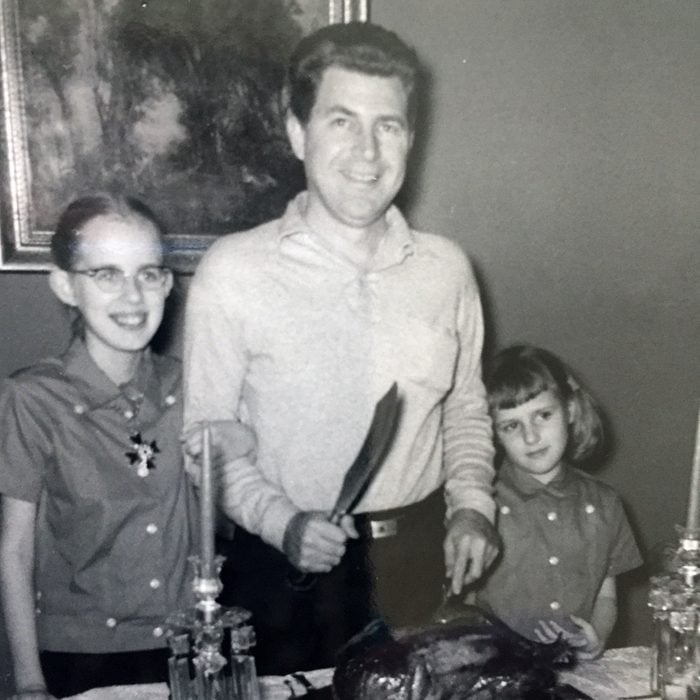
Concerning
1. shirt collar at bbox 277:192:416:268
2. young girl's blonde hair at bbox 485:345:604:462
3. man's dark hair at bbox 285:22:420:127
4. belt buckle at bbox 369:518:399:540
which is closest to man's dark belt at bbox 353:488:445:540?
belt buckle at bbox 369:518:399:540

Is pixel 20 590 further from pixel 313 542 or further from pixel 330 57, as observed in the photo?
pixel 330 57

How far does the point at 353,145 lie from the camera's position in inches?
27.2

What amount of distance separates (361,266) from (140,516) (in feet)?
0.90

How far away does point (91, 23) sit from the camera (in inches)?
25.1

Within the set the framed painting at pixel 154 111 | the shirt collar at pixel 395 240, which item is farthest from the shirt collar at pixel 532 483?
the framed painting at pixel 154 111

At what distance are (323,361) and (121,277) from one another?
18cm

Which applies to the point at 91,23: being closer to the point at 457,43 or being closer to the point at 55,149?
the point at 55,149

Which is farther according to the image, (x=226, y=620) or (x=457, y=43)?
(x=457, y=43)

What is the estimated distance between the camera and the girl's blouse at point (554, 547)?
2.62ft

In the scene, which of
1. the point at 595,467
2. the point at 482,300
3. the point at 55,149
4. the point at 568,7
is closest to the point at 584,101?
the point at 568,7

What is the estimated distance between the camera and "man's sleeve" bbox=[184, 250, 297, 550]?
0.68m

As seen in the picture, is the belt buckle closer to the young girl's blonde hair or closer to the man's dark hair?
→ the young girl's blonde hair

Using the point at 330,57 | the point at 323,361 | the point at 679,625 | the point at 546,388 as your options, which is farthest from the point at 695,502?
the point at 330,57

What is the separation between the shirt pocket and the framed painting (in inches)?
5.9
